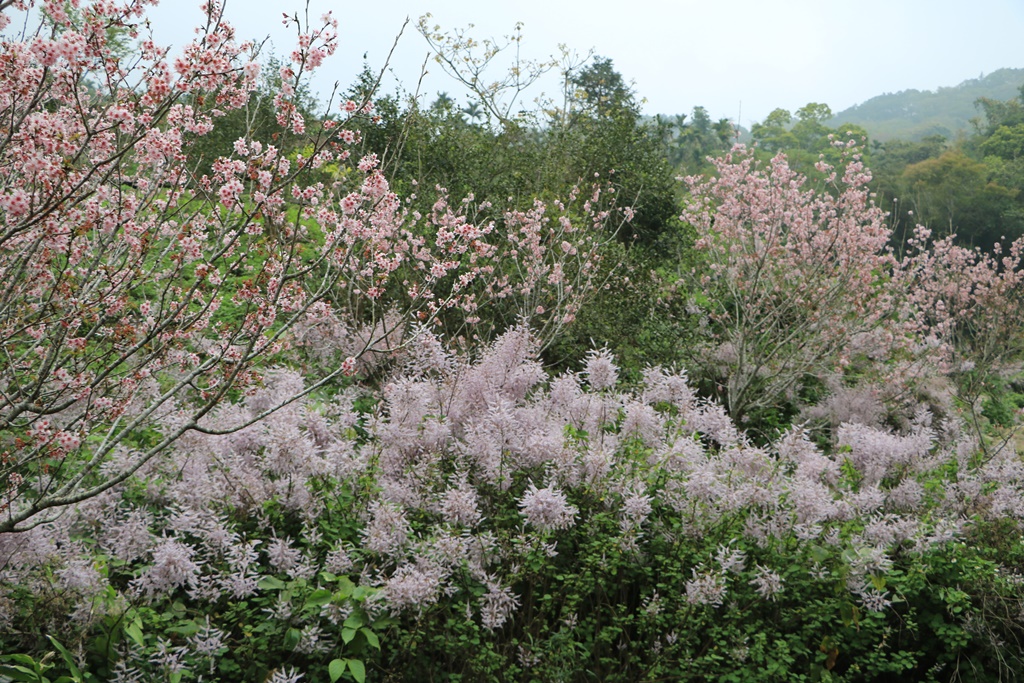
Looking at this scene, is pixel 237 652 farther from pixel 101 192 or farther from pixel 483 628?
pixel 101 192

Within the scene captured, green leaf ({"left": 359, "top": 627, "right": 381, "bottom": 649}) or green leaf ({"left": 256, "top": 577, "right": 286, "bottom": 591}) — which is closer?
green leaf ({"left": 359, "top": 627, "right": 381, "bottom": 649})

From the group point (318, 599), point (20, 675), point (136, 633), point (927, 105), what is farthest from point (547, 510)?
point (927, 105)

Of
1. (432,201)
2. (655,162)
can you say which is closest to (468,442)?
(432,201)

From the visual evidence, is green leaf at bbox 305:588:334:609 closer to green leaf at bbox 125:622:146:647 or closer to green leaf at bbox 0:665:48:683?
green leaf at bbox 125:622:146:647

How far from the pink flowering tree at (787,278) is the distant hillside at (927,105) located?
122 meters

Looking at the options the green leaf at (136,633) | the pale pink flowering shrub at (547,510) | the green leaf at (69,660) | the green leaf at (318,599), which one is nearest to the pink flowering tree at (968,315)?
the pale pink flowering shrub at (547,510)

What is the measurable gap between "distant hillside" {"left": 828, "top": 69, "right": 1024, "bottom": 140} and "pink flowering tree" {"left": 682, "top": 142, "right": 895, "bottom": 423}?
122 metres

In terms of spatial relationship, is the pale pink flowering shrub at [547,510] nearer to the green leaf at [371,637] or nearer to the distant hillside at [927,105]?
the green leaf at [371,637]

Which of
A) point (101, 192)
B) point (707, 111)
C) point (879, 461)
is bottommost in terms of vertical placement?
point (879, 461)

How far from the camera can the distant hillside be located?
121m

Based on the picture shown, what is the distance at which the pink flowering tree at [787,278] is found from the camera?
827 cm

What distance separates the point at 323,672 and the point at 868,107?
171008 mm

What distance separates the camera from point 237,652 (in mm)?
3129

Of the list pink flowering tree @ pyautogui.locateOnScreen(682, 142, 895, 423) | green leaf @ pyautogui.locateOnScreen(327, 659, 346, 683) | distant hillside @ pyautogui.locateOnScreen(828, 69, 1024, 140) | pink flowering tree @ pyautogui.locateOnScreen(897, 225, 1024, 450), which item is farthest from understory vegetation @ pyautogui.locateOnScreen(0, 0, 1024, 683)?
A: distant hillside @ pyautogui.locateOnScreen(828, 69, 1024, 140)
